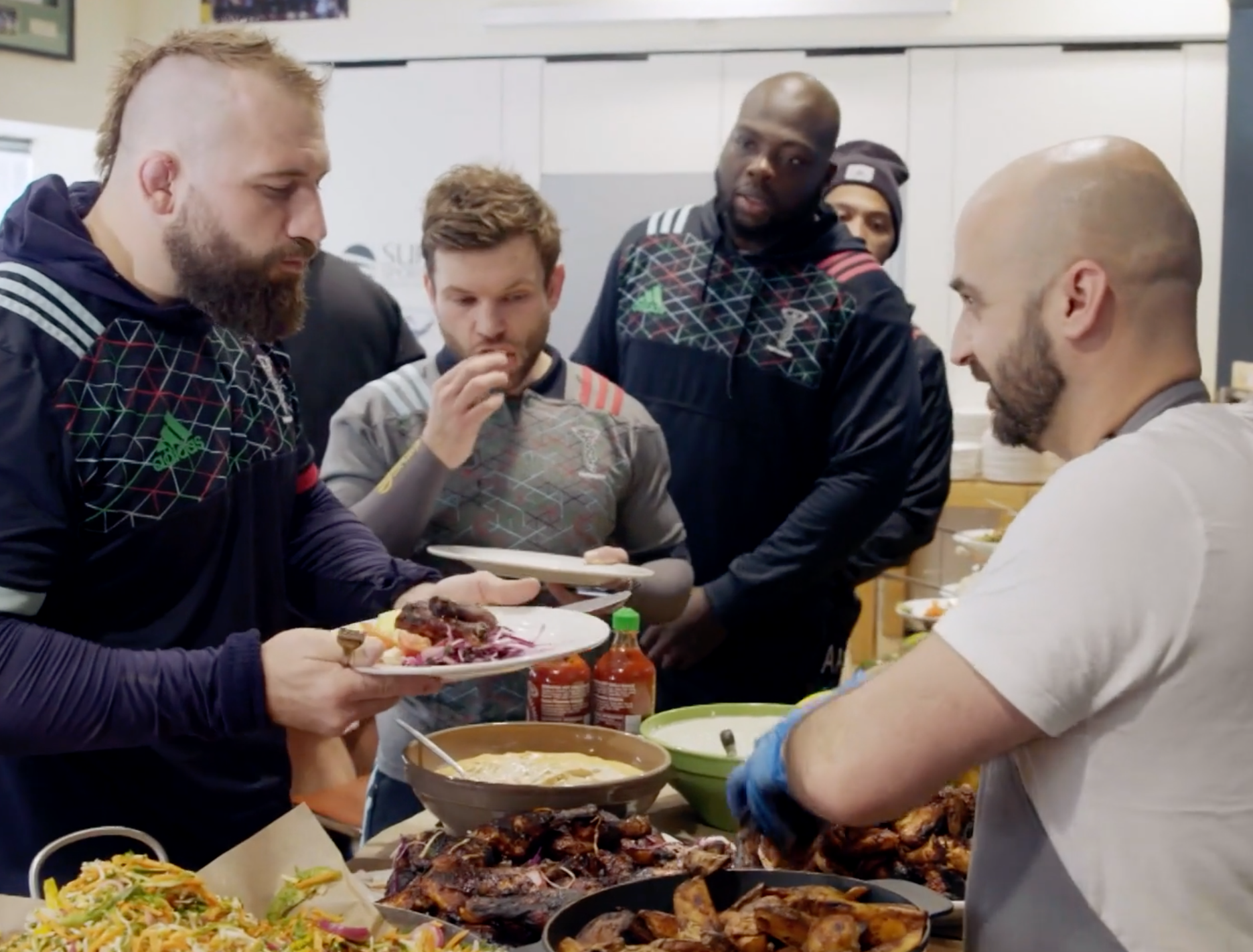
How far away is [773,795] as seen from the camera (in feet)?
4.65

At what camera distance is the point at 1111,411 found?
4.44 ft

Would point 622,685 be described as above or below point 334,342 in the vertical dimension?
below

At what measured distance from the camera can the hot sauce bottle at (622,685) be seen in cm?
193

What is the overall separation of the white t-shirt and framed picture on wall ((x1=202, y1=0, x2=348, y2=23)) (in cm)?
502

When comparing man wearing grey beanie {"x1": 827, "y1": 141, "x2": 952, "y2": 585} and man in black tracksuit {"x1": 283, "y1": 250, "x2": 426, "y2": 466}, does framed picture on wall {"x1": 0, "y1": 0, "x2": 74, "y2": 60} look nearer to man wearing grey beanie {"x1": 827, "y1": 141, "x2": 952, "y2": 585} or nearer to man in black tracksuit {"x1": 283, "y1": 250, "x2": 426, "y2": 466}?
man in black tracksuit {"x1": 283, "y1": 250, "x2": 426, "y2": 466}

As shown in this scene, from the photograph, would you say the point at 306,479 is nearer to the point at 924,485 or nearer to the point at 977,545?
the point at 924,485

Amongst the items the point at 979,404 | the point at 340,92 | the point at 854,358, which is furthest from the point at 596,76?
the point at 854,358

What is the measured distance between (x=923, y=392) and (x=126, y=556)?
232 centimetres

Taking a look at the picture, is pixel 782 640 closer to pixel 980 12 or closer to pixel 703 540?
pixel 703 540

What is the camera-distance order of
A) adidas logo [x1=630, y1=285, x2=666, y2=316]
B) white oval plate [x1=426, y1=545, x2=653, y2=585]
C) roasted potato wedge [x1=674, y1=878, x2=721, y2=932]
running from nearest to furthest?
roasted potato wedge [x1=674, y1=878, x2=721, y2=932] < white oval plate [x1=426, y1=545, x2=653, y2=585] < adidas logo [x1=630, y1=285, x2=666, y2=316]

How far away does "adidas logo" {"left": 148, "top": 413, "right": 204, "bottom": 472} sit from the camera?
159 cm

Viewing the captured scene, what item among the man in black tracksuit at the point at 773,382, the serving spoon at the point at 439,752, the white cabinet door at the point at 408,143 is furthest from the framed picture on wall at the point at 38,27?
the serving spoon at the point at 439,752

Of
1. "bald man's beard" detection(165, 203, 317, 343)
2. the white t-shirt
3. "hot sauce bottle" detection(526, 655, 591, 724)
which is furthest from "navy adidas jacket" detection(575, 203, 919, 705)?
the white t-shirt

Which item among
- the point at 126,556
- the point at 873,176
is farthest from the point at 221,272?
the point at 873,176
